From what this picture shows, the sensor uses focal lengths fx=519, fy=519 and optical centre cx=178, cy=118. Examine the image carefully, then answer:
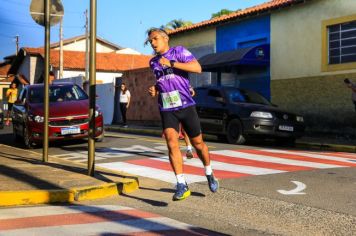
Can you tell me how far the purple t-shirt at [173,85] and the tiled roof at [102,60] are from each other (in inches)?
1644

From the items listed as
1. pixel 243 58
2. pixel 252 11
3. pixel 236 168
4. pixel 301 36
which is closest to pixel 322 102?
pixel 301 36

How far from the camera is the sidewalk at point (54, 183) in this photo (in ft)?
20.6

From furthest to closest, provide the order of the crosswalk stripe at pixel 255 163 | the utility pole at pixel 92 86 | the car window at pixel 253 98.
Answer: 1. the car window at pixel 253 98
2. the crosswalk stripe at pixel 255 163
3. the utility pole at pixel 92 86

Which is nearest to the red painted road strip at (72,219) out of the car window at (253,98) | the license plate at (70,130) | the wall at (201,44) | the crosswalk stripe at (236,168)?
the crosswalk stripe at (236,168)

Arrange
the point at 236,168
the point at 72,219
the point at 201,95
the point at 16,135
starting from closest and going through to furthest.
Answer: the point at 72,219 < the point at 236,168 < the point at 16,135 < the point at 201,95

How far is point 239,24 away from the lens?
2167 cm

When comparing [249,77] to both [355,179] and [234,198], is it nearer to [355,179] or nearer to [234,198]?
[355,179]

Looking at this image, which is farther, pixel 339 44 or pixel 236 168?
pixel 339 44

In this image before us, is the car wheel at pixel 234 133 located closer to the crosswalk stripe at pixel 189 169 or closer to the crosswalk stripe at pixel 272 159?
the crosswalk stripe at pixel 272 159

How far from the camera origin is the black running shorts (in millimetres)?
6145

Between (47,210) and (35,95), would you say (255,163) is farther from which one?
(35,95)

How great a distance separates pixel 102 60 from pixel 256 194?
45404 mm

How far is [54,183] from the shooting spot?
6.96 metres

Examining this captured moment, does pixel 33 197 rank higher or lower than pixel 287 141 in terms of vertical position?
lower
